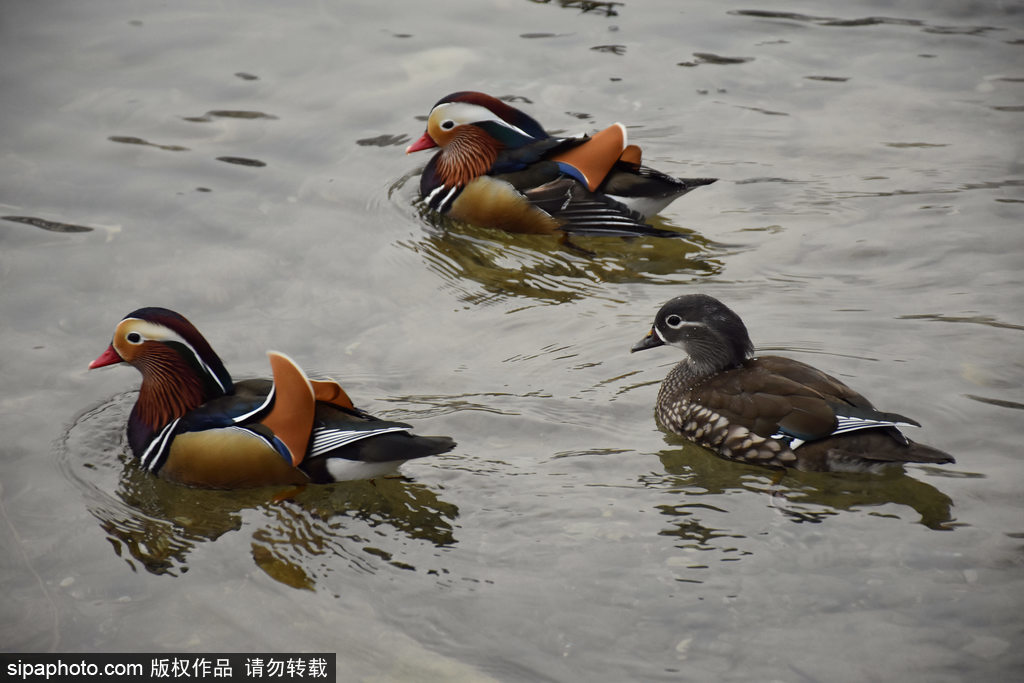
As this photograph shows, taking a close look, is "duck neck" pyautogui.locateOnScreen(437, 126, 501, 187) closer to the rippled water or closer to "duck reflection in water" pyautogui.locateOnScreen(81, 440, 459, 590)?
the rippled water

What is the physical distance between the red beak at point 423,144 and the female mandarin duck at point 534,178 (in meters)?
0.19

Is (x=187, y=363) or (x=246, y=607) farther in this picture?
(x=187, y=363)

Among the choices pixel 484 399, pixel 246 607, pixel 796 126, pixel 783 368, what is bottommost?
pixel 246 607

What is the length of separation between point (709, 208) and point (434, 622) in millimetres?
4720

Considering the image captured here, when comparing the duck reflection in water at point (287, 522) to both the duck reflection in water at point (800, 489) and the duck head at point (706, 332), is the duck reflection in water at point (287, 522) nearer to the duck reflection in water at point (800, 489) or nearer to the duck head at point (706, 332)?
the duck reflection in water at point (800, 489)

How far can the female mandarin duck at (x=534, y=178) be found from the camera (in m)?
8.12

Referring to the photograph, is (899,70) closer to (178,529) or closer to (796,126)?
(796,126)

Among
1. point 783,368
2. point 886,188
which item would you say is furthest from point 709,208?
point 783,368

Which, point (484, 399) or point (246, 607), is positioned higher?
point (484, 399)

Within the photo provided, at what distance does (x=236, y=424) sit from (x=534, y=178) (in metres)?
3.55

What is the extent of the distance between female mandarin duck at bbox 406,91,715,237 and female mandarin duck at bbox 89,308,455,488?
9.80 ft

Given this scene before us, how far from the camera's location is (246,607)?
4.95m

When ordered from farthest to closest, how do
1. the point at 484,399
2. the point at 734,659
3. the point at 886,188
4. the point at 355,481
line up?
the point at 886,188
the point at 484,399
the point at 355,481
the point at 734,659

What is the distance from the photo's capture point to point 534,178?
27.2 feet
